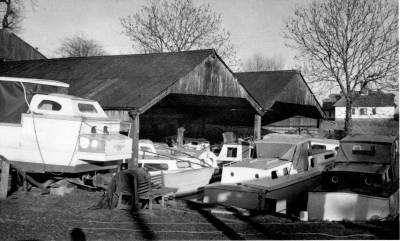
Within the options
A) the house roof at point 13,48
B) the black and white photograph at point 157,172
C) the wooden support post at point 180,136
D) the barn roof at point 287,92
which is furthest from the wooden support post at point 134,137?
the house roof at point 13,48

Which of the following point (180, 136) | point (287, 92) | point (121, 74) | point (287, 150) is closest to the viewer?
point (287, 150)

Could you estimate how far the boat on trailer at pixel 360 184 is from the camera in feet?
34.6

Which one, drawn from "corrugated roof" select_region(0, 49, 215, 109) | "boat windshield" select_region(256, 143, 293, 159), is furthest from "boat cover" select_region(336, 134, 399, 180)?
"corrugated roof" select_region(0, 49, 215, 109)

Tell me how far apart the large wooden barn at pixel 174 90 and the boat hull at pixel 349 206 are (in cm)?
696

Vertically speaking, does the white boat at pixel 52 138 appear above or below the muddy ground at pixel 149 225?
above

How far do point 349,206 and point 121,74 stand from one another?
12.5 metres

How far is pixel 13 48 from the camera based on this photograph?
40906 millimetres

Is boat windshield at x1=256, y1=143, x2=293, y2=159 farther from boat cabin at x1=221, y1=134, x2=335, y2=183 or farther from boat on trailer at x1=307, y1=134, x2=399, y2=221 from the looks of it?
boat on trailer at x1=307, y1=134, x2=399, y2=221

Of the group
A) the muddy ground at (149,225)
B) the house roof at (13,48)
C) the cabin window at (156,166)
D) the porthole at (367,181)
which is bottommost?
the muddy ground at (149,225)

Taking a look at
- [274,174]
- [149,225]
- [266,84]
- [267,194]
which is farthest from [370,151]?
[266,84]

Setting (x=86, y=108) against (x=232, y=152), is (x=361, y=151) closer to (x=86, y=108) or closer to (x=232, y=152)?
(x=232, y=152)

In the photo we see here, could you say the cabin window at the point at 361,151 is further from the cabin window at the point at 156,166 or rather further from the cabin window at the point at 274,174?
the cabin window at the point at 156,166

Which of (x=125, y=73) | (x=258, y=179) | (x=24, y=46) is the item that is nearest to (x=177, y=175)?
(x=258, y=179)

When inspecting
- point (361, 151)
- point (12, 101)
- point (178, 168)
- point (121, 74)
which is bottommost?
point (178, 168)
